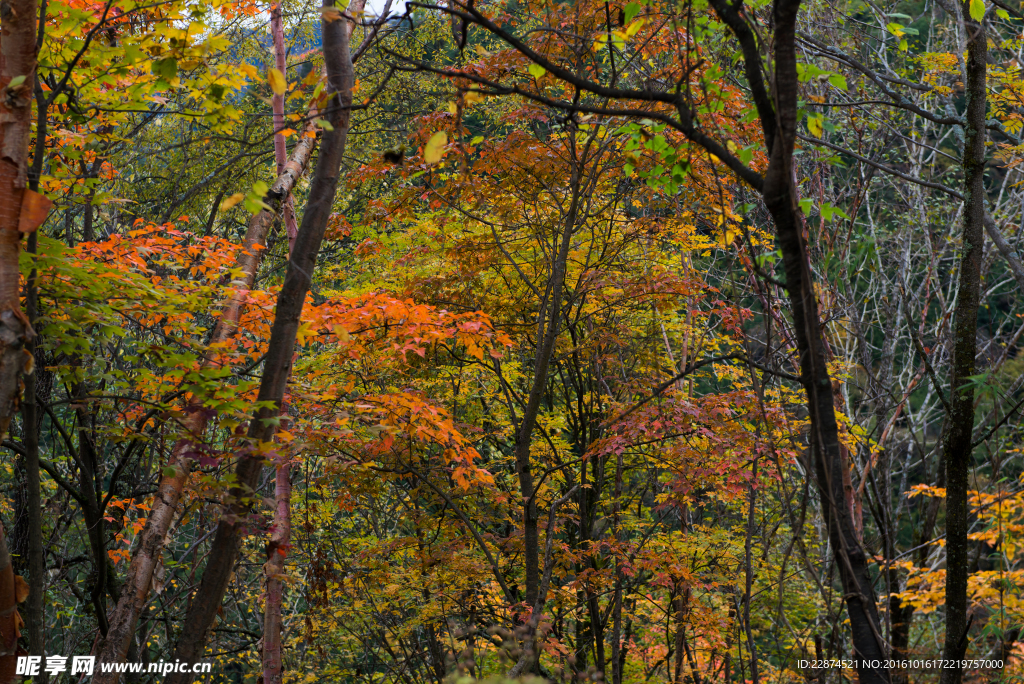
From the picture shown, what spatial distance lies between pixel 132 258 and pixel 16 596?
99.8 inches

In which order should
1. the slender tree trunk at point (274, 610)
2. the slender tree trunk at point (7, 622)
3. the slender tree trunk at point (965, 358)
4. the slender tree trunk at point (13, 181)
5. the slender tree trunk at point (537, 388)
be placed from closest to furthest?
the slender tree trunk at point (13, 181) < the slender tree trunk at point (7, 622) < the slender tree trunk at point (965, 358) < the slender tree trunk at point (537, 388) < the slender tree trunk at point (274, 610)

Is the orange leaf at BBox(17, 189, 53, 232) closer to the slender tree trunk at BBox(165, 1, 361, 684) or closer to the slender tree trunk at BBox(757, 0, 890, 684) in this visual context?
the slender tree trunk at BBox(165, 1, 361, 684)

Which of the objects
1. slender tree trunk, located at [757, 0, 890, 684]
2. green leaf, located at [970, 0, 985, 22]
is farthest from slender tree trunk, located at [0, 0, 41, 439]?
green leaf, located at [970, 0, 985, 22]

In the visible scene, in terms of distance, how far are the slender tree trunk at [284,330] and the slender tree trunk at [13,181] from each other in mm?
899

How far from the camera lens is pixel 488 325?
5.11 meters

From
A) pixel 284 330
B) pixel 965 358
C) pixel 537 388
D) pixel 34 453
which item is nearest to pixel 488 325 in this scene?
pixel 537 388

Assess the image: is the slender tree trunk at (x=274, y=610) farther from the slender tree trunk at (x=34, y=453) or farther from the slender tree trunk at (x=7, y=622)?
the slender tree trunk at (x=7, y=622)

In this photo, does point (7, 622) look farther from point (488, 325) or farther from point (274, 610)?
point (488, 325)

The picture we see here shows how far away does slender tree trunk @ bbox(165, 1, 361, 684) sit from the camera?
9.74 feet

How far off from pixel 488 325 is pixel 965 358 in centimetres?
300

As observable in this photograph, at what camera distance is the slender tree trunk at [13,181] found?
256 centimetres

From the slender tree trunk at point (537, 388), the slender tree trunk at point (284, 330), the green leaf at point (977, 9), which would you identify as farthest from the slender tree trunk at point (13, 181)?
the green leaf at point (977, 9)

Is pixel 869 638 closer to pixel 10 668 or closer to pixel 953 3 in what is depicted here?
pixel 10 668

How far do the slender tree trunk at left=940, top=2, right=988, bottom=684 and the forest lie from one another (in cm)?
2
